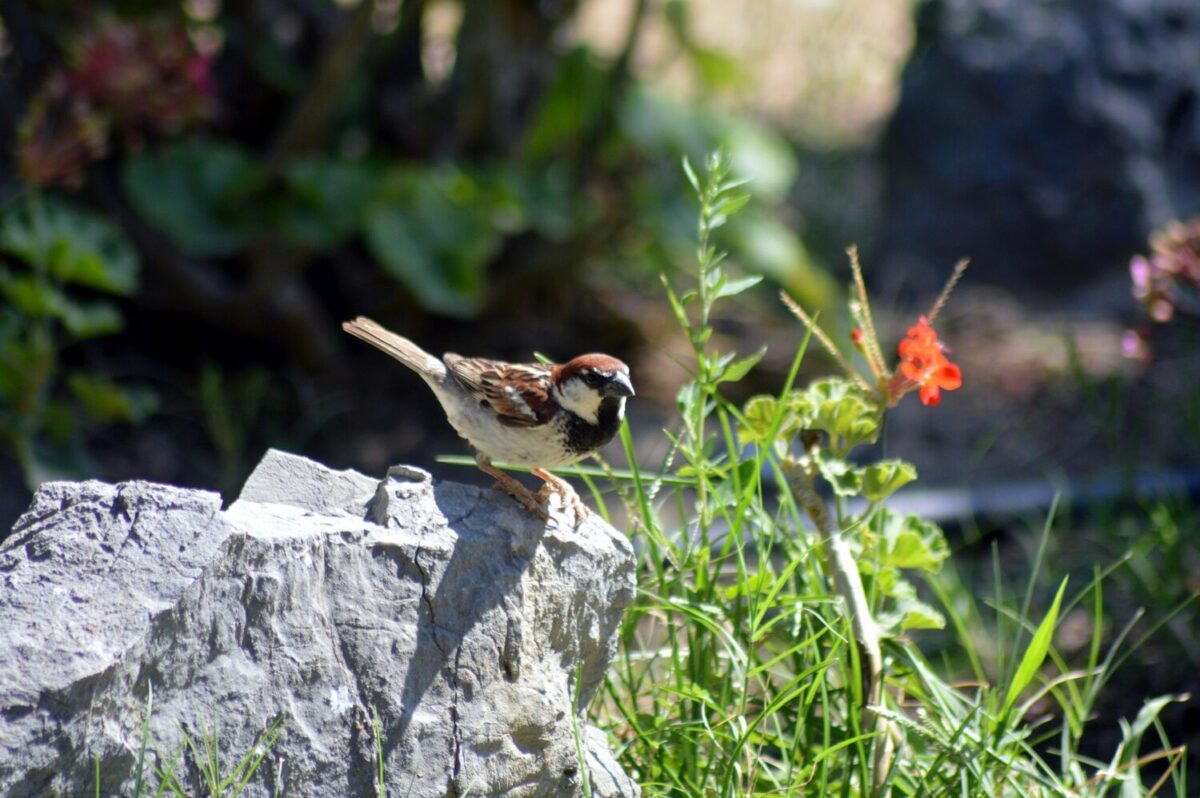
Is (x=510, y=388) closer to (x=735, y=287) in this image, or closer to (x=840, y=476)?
(x=735, y=287)

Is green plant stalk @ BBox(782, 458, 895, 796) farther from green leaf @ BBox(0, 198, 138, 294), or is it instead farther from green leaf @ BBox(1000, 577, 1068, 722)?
green leaf @ BBox(0, 198, 138, 294)

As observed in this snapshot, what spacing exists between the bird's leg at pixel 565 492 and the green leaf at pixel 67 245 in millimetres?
2408

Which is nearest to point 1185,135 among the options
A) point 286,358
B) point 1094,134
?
point 1094,134

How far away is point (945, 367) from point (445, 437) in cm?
336

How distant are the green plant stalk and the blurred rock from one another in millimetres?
4514

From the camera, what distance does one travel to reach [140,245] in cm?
535

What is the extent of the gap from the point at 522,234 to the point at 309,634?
4.28 meters

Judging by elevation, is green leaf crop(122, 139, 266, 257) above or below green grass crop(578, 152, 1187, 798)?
above

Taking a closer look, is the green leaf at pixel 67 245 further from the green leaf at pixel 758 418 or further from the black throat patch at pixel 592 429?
the green leaf at pixel 758 418

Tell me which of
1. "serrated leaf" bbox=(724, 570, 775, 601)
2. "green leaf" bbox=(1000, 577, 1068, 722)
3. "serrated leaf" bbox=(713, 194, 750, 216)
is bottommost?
"green leaf" bbox=(1000, 577, 1068, 722)

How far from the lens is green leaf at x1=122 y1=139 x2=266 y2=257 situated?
202 inches

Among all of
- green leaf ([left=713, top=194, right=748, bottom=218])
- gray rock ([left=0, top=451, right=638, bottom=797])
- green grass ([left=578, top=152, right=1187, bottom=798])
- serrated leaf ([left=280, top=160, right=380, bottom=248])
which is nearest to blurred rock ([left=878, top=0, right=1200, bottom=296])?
serrated leaf ([left=280, top=160, right=380, bottom=248])

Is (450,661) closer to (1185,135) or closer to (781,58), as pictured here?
(1185,135)

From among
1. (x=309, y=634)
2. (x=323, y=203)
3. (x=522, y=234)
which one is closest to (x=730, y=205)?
(x=309, y=634)
